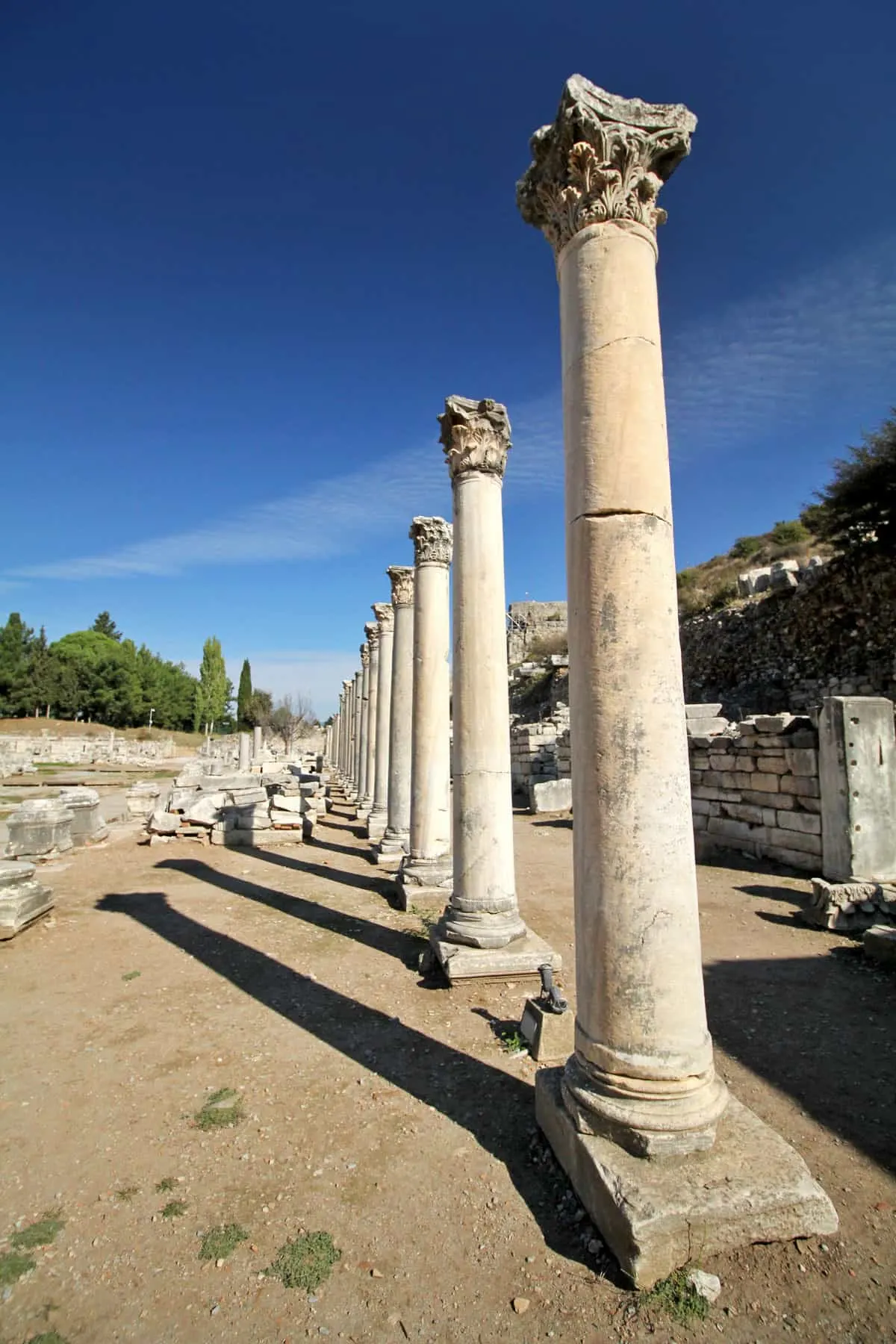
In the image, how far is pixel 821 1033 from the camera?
5070mm

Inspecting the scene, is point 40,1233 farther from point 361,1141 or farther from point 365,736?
point 365,736

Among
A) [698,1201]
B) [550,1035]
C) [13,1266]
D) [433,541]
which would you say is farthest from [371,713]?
[698,1201]

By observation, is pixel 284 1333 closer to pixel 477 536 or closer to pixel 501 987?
pixel 501 987

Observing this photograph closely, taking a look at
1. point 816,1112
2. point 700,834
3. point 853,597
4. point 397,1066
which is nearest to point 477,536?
point 397,1066

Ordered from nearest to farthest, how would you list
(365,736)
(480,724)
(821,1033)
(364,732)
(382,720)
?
(821,1033) → (480,724) → (382,720) → (365,736) → (364,732)

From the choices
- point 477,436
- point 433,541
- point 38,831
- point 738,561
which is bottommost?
point 38,831

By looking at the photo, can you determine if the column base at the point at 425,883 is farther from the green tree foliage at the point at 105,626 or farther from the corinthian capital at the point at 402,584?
the green tree foliage at the point at 105,626

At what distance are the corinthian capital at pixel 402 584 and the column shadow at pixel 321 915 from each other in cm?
499

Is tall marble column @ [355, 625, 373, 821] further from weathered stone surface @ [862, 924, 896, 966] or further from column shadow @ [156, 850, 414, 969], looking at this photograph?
weathered stone surface @ [862, 924, 896, 966]

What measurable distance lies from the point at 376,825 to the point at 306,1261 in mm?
11436

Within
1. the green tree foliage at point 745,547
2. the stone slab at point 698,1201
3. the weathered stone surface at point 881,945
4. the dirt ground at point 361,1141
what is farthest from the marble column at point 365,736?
the green tree foliage at point 745,547

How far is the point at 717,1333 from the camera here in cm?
240

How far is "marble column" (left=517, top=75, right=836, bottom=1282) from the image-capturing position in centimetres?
308

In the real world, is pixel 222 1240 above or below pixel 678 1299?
below
